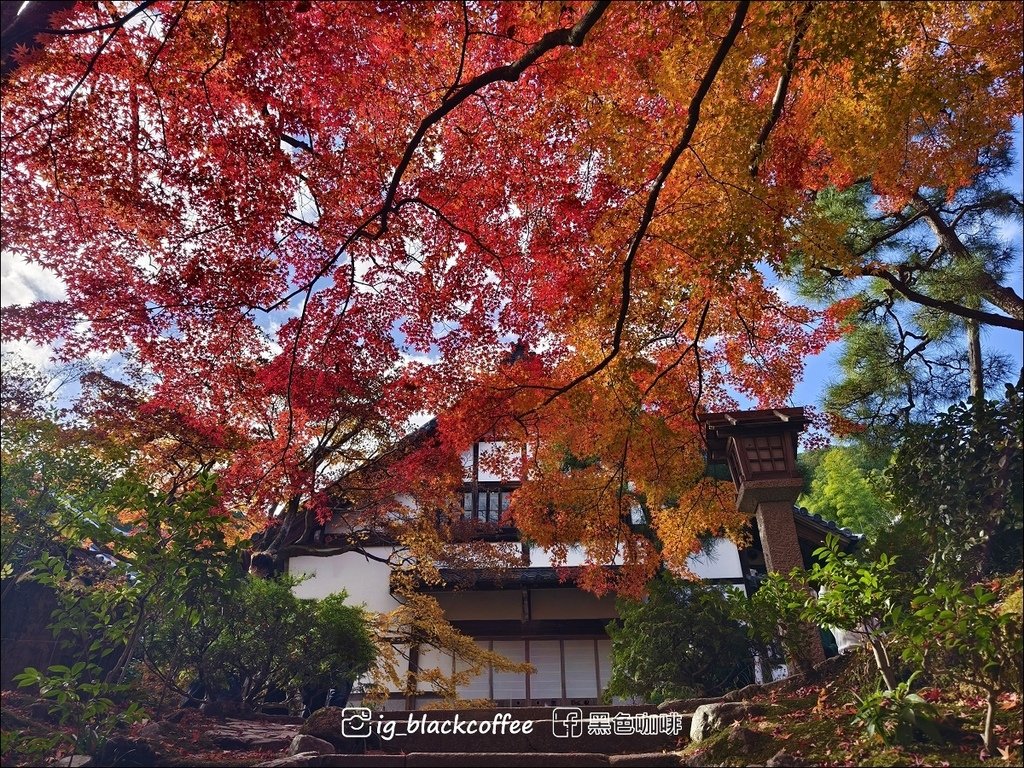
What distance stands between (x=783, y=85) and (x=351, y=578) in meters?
9.37

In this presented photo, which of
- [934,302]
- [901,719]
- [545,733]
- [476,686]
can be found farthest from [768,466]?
[476,686]

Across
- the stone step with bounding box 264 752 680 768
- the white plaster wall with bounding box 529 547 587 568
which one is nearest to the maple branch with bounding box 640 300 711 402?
the stone step with bounding box 264 752 680 768

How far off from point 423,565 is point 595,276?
5498 mm

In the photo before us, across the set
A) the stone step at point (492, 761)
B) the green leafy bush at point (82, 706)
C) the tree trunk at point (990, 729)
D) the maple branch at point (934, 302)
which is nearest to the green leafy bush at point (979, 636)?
the tree trunk at point (990, 729)

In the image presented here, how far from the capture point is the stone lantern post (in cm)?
685

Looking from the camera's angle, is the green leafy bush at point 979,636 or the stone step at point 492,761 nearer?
the green leafy bush at point 979,636

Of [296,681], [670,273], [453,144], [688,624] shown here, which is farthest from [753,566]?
[453,144]

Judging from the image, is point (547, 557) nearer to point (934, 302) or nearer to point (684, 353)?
point (684, 353)

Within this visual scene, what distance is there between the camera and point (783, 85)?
581cm

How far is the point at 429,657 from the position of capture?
10.6 m

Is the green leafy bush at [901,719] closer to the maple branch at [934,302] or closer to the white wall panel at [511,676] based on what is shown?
the maple branch at [934,302]

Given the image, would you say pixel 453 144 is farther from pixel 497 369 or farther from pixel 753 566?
Answer: pixel 753 566

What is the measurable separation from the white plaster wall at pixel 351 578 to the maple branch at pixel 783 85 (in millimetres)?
8383

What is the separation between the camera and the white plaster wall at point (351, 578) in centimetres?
1059
